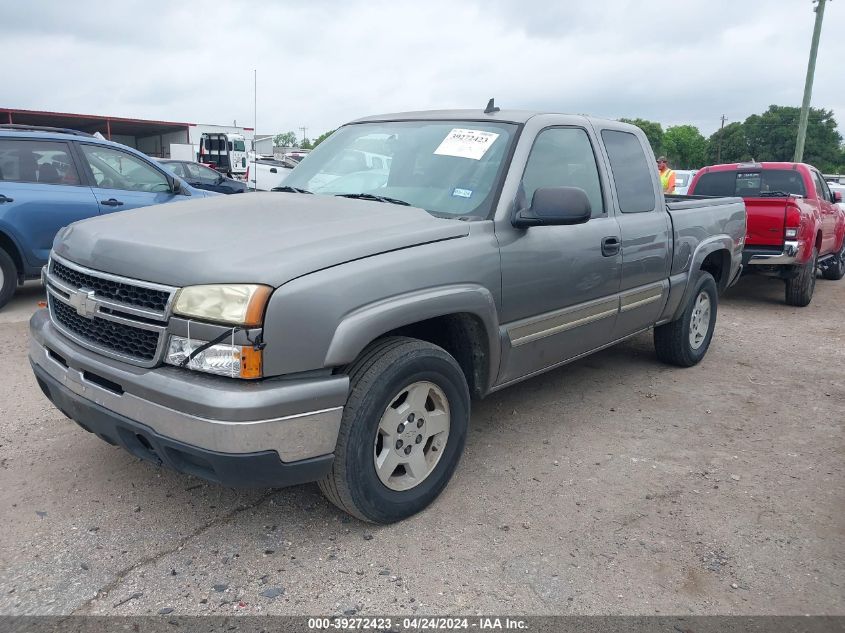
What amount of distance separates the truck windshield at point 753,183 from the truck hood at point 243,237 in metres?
7.53

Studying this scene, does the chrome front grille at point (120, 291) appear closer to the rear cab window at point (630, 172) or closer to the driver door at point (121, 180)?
the rear cab window at point (630, 172)

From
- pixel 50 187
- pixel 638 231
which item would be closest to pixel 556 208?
pixel 638 231

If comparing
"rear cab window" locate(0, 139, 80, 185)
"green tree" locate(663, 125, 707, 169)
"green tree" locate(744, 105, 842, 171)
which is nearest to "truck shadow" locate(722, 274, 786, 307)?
"rear cab window" locate(0, 139, 80, 185)

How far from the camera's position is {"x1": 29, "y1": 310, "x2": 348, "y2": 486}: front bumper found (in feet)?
7.82

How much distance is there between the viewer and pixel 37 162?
267 inches

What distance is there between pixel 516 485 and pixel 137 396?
1891 mm

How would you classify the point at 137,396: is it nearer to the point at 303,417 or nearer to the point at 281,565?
the point at 303,417

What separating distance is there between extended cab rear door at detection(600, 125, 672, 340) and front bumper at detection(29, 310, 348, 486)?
7.98ft

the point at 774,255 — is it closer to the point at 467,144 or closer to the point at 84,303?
the point at 467,144

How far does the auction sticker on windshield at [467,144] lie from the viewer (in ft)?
11.8

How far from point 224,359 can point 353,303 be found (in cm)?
52

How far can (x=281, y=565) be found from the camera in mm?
2725

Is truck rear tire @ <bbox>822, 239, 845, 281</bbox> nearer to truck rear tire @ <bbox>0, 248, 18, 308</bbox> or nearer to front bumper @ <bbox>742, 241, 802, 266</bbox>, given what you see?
front bumper @ <bbox>742, 241, 802, 266</bbox>

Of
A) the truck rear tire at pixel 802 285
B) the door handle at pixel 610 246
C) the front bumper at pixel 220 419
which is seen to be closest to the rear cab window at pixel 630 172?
the door handle at pixel 610 246
